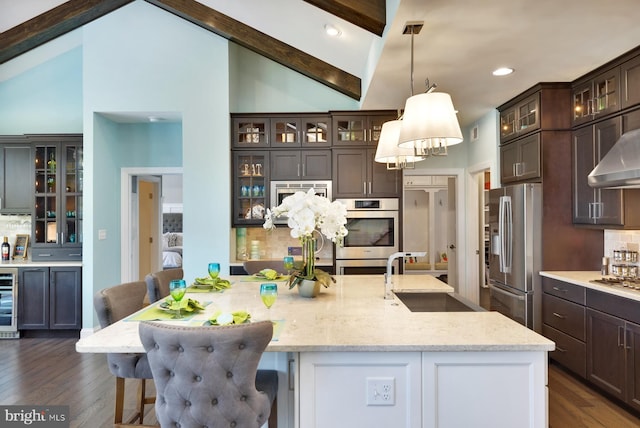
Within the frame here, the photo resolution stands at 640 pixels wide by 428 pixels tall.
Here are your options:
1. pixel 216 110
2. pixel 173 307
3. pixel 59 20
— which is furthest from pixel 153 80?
pixel 173 307

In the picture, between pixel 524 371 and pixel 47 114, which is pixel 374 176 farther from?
pixel 47 114

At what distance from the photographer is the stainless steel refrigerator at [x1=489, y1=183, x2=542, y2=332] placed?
3.69m

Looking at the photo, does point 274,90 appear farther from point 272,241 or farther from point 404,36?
point 404,36

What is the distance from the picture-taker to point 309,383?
1.59m

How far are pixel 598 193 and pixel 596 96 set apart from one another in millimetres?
822

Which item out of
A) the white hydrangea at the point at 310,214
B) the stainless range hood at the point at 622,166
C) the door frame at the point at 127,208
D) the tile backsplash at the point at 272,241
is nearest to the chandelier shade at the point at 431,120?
the white hydrangea at the point at 310,214

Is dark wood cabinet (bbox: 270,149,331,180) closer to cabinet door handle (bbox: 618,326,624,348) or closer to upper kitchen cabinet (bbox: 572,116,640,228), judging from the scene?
upper kitchen cabinet (bbox: 572,116,640,228)

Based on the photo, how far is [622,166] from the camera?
265 centimetres

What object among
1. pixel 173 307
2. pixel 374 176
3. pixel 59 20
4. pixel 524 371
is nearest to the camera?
pixel 524 371

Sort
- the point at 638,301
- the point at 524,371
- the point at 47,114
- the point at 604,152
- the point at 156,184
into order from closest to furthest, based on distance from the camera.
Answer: the point at 524,371 < the point at 638,301 < the point at 604,152 < the point at 47,114 < the point at 156,184

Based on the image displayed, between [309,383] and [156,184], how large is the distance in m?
5.87

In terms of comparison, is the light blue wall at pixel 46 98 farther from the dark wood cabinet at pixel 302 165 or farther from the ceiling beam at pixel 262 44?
the dark wood cabinet at pixel 302 165

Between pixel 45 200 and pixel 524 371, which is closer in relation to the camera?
pixel 524 371

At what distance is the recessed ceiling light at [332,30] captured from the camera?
3703mm
